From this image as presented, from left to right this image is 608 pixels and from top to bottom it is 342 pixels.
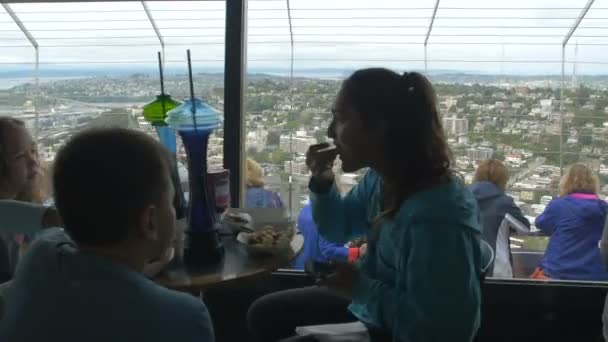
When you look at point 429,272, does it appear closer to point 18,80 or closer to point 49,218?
point 49,218

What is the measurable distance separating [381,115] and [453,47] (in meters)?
1.32

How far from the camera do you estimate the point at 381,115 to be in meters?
1.53

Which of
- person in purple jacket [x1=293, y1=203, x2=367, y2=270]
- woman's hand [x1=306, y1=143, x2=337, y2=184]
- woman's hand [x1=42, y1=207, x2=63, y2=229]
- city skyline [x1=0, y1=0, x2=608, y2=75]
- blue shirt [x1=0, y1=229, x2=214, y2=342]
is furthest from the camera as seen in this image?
city skyline [x1=0, y1=0, x2=608, y2=75]

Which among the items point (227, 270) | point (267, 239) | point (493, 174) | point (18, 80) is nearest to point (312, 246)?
point (493, 174)

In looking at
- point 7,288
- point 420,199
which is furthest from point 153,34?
point 7,288

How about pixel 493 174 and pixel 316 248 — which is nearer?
pixel 316 248

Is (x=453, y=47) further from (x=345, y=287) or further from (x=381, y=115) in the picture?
(x=345, y=287)

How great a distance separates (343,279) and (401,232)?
0.17m

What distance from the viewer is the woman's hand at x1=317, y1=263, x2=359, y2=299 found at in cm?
147

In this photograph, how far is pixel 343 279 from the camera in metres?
1.47

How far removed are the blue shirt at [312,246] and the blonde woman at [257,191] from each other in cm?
13

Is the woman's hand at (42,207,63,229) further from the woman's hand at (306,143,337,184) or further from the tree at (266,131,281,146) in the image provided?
the tree at (266,131,281,146)

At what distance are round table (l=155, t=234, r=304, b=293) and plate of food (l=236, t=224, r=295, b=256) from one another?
0.05ft

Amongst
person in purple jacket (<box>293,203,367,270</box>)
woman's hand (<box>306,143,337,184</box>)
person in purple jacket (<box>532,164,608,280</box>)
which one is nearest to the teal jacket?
woman's hand (<box>306,143,337,184</box>)
